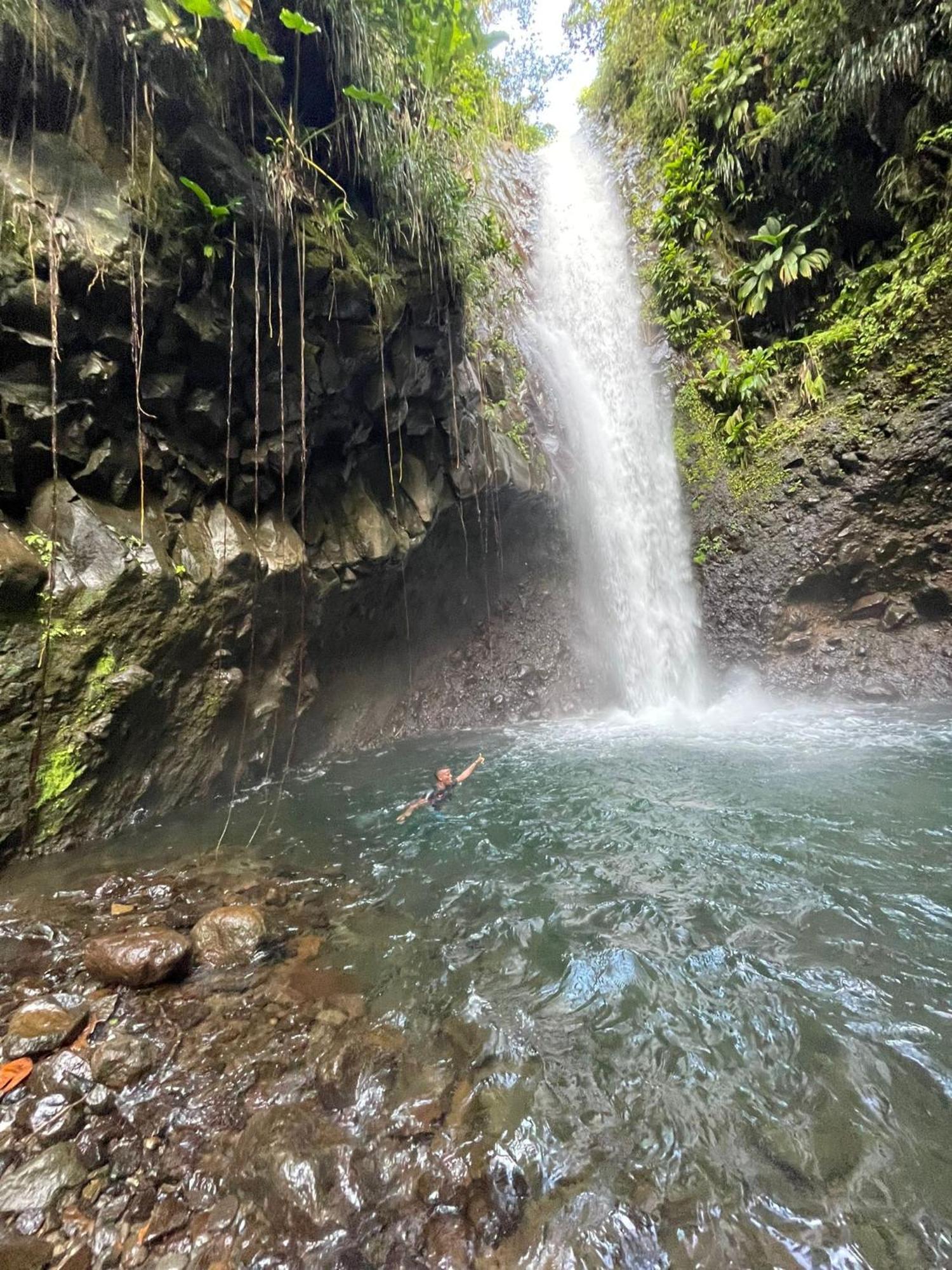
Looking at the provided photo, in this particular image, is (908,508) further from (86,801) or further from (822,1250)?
(86,801)

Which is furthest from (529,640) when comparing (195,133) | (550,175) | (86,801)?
(550,175)

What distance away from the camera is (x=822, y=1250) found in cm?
142

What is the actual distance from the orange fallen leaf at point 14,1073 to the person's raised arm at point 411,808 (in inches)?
105

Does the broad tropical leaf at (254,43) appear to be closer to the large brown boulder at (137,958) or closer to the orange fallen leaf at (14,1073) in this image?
the large brown boulder at (137,958)

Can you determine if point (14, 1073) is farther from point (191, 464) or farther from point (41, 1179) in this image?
point (191, 464)

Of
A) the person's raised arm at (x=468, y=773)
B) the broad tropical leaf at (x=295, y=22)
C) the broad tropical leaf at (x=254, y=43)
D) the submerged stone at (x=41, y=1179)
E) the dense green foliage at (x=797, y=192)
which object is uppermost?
the dense green foliage at (x=797, y=192)

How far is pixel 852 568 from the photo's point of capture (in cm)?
775

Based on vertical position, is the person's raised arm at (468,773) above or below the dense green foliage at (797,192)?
below

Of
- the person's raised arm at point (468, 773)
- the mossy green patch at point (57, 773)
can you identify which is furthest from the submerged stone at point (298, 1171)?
the person's raised arm at point (468, 773)

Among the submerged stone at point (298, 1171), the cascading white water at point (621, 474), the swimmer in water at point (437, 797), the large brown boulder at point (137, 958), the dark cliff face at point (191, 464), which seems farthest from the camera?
the cascading white water at point (621, 474)

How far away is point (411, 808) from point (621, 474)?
288 inches

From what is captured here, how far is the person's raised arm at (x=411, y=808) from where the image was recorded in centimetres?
459

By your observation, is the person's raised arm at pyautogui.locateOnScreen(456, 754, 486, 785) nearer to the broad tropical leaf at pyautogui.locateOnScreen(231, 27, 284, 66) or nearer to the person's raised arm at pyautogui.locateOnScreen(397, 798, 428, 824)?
the person's raised arm at pyautogui.locateOnScreen(397, 798, 428, 824)

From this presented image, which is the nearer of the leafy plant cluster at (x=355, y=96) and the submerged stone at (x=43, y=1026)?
the submerged stone at (x=43, y=1026)
